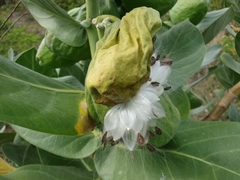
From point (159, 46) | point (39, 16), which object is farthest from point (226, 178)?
point (39, 16)

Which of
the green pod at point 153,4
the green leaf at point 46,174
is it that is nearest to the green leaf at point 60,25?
the green pod at point 153,4

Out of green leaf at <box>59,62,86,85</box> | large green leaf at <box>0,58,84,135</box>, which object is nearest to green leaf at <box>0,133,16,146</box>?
green leaf at <box>59,62,86,85</box>

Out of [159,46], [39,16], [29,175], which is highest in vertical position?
[39,16]

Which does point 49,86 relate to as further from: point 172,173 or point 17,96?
point 172,173

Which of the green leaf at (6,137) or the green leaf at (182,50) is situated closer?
the green leaf at (182,50)

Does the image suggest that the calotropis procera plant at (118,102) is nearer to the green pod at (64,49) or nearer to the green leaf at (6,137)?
the green pod at (64,49)

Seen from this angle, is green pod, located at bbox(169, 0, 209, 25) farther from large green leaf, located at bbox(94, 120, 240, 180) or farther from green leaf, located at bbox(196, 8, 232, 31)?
large green leaf, located at bbox(94, 120, 240, 180)

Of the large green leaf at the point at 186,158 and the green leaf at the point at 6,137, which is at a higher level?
the large green leaf at the point at 186,158

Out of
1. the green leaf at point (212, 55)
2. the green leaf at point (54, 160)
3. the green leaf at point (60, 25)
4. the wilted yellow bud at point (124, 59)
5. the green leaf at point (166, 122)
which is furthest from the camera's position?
the green leaf at point (212, 55)
